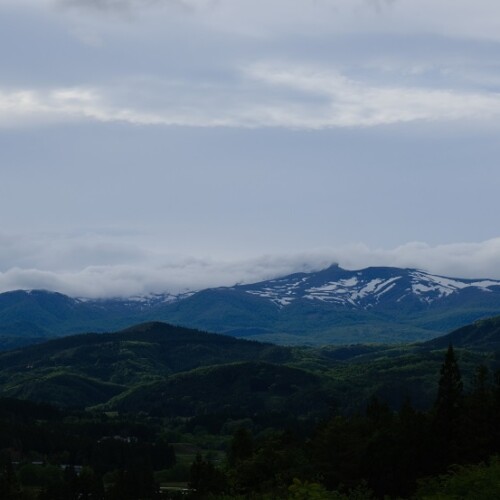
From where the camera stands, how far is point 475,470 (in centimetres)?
5756

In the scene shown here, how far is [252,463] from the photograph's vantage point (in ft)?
285

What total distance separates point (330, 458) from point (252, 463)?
51.7 ft

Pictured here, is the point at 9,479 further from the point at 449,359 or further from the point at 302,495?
the point at 302,495

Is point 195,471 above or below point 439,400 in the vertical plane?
below

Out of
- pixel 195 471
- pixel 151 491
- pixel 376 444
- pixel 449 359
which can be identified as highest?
pixel 449 359

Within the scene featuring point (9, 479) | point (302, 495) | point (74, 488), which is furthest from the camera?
point (74, 488)

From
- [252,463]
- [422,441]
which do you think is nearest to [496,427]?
[422,441]

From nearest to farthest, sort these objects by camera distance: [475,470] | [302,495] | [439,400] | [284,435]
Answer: [302,495], [475,470], [439,400], [284,435]

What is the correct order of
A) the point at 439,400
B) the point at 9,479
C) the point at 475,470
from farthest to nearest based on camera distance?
the point at 9,479
the point at 439,400
the point at 475,470

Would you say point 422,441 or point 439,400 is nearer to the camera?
point 422,441

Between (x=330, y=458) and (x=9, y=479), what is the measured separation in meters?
63.5

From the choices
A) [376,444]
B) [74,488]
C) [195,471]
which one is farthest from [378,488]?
[74,488]

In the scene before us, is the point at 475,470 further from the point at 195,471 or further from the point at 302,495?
the point at 195,471

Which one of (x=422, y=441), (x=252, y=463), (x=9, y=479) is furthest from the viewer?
(x=9, y=479)
